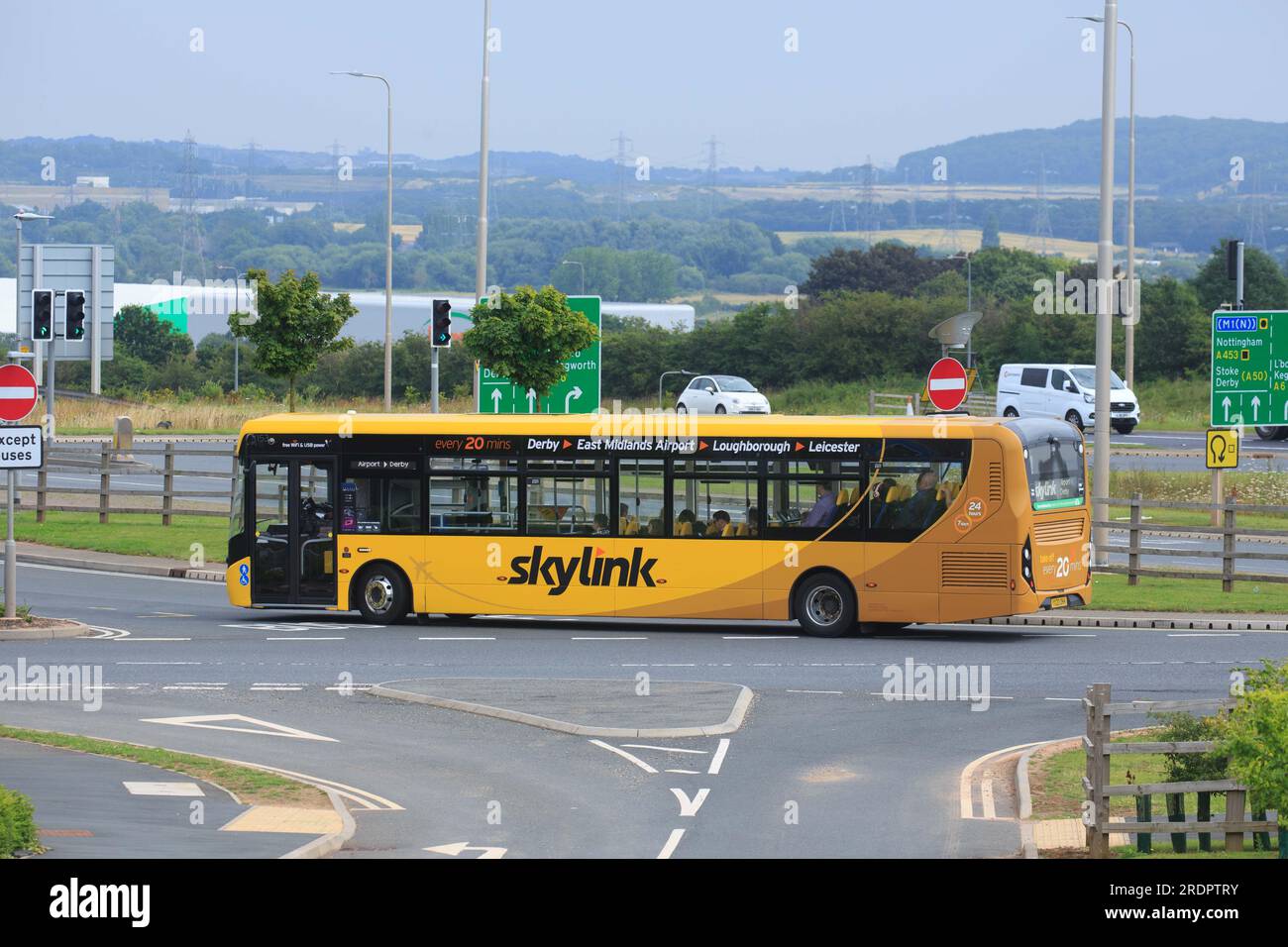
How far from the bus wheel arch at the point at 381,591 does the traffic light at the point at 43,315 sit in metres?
11.0

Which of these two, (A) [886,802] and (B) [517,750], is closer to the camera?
(A) [886,802]

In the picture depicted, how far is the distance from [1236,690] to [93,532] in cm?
2851

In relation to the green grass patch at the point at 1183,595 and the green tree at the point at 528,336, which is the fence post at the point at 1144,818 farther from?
the green tree at the point at 528,336

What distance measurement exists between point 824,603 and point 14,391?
1092cm

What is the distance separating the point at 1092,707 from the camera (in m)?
11.8

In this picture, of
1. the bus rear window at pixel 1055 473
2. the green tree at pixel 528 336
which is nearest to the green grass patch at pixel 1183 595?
the bus rear window at pixel 1055 473

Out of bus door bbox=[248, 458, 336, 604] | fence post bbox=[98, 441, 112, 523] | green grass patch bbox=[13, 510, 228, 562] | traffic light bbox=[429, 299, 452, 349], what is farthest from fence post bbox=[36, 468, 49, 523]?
bus door bbox=[248, 458, 336, 604]

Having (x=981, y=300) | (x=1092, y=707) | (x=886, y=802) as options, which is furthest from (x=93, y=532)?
(x=981, y=300)

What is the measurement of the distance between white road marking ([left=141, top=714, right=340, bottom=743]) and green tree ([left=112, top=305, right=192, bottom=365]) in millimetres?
87436

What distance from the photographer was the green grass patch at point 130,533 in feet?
110

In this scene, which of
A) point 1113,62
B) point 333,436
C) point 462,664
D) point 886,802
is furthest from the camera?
point 1113,62

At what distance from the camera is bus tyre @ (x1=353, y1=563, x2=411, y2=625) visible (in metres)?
24.8

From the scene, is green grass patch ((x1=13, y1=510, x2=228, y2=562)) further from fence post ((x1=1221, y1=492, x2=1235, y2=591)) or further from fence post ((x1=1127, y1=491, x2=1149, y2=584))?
fence post ((x1=1221, y1=492, x2=1235, y2=591))

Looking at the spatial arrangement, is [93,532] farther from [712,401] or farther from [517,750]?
[712,401]
